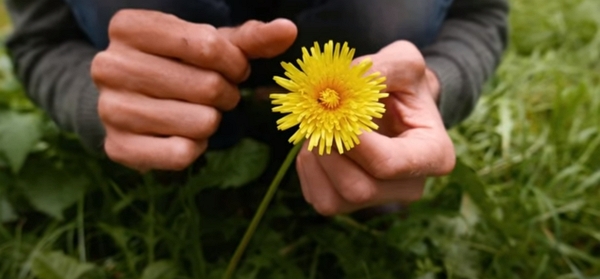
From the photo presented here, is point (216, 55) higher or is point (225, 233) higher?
point (216, 55)

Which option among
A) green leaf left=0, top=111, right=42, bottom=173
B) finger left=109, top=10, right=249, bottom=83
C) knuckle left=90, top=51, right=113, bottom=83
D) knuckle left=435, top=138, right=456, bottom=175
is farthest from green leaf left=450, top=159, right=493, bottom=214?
green leaf left=0, top=111, right=42, bottom=173

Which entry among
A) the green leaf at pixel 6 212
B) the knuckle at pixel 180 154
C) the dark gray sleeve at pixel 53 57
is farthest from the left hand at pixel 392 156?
the green leaf at pixel 6 212

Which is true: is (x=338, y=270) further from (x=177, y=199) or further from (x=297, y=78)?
(x=297, y=78)

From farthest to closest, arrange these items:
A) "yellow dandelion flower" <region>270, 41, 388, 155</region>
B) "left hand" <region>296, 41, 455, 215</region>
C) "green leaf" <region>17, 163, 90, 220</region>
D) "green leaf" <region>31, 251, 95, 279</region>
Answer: "green leaf" <region>17, 163, 90, 220</region> < "green leaf" <region>31, 251, 95, 279</region> < "left hand" <region>296, 41, 455, 215</region> < "yellow dandelion flower" <region>270, 41, 388, 155</region>

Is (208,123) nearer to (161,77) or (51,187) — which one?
(161,77)

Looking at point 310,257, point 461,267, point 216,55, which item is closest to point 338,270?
point 310,257

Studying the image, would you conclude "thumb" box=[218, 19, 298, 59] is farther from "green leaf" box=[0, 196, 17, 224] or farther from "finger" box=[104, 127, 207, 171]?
"green leaf" box=[0, 196, 17, 224]
